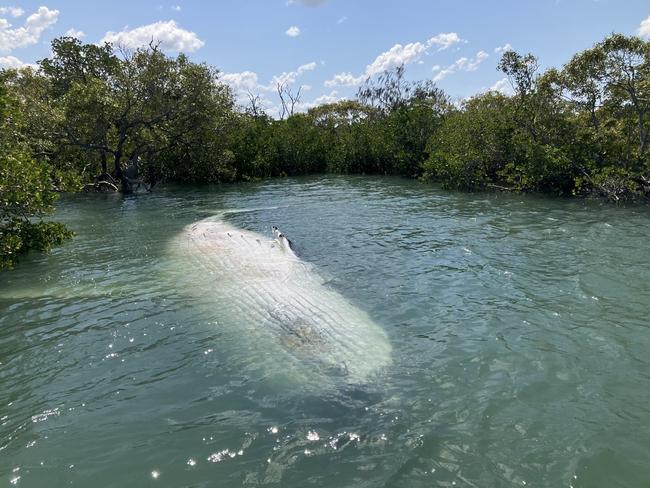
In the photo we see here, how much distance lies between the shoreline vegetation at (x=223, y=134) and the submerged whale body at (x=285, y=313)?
344 cm

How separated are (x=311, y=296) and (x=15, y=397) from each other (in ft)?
11.8

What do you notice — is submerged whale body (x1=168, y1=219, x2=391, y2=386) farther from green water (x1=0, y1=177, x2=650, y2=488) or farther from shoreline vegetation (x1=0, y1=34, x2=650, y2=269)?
shoreline vegetation (x1=0, y1=34, x2=650, y2=269)

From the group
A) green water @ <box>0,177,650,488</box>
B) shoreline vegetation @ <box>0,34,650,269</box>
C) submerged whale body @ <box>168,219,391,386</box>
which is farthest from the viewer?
shoreline vegetation @ <box>0,34,650,269</box>

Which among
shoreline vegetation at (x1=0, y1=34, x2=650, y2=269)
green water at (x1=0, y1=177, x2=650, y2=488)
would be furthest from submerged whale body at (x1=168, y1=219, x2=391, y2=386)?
shoreline vegetation at (x1=0, y1=34, x2=650, y2=269)

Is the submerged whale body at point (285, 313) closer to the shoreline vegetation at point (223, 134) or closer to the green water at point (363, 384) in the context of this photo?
the green water at point (363, 384)

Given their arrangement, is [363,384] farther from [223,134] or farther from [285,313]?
[223,134]

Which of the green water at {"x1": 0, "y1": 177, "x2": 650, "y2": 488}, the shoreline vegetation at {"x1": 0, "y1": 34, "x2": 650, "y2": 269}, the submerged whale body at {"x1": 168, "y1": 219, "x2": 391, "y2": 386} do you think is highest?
the shoreline vegetation at {"x1": 0, "y1": 34, "x2": 650, "y2": 269}

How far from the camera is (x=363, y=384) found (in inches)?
182

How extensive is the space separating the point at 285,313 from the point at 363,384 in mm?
1770

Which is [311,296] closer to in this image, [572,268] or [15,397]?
[15,397]

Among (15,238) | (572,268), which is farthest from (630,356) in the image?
(15,238)

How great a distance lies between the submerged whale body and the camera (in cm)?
496

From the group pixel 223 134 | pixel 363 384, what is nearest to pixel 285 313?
pixel 363 384

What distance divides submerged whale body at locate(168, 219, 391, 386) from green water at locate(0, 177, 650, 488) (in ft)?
0.58
